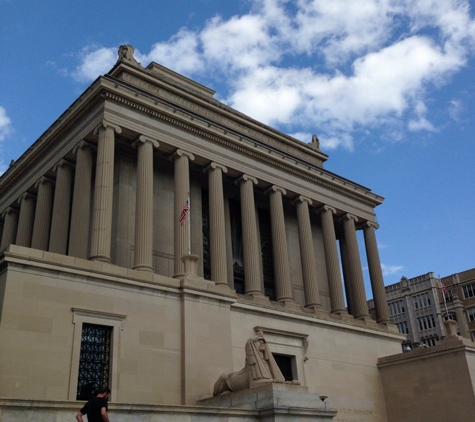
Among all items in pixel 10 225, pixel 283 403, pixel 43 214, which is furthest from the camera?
pixel 10 225

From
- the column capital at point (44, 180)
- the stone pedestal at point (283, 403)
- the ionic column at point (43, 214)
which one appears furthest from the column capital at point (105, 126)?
the stone pedestal at point (283, 403)

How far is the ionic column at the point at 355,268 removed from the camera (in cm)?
4084

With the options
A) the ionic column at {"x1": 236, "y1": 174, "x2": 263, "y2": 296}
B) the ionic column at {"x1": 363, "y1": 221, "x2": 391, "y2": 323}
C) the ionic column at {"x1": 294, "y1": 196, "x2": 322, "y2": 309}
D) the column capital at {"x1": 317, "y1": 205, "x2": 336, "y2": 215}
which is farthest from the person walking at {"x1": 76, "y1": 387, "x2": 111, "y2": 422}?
the column capital at {"x1": 317, "y1": 205, "x2": 336, "y2": 215}

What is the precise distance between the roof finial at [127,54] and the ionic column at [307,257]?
15.3m

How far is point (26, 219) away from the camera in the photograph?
38.3 meters

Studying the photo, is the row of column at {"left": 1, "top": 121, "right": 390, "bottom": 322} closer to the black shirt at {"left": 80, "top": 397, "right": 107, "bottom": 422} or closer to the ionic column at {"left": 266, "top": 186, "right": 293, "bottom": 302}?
the ionic column at {"left": 266, "top": 186, "right": 293, "bottom": 302}

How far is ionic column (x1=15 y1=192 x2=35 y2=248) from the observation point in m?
37.6

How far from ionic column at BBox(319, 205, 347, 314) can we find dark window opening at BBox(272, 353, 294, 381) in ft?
26.7

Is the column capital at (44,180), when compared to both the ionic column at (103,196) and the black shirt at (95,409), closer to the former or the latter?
the ionic column at (103,196)

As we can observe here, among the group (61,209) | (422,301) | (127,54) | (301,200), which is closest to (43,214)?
(61,209)

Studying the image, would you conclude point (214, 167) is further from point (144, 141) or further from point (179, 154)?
point (144, 141)

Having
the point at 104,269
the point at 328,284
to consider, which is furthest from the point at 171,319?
the point at 328,284

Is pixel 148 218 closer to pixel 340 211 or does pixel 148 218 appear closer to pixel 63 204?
pixel 63 204

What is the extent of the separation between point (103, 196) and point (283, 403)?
A: 53.4ft
